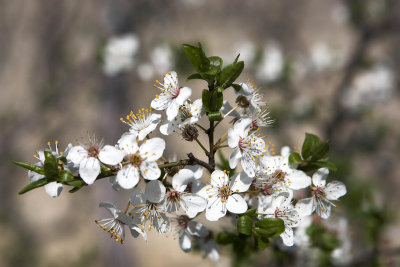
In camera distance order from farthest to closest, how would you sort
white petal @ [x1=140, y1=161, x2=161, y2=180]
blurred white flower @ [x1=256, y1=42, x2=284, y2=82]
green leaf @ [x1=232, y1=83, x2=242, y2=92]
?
blurred white flower @ [x1=256, y1=42, x2=284, y2=82] < green leaf @ [x1=232, y1=83, x2=242, y2=92] < white petal @ [x1=140, y1=161, x2=161, y2=180]

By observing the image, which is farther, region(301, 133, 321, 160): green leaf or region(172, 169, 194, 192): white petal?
region(301, 133, 321, 160): green leaf

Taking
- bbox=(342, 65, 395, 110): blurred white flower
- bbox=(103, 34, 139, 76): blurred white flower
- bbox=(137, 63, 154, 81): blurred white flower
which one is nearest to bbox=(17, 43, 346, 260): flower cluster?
bbox=(103, 34, 139, 76): blurred white flower

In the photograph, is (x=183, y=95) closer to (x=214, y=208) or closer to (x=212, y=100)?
(x=212, y=100)

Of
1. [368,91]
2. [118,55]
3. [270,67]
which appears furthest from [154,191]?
[368,91]

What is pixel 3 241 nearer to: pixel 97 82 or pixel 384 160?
pixel 97 82

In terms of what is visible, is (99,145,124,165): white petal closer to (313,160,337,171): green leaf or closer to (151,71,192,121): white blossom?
(151,71,192,121): white blossom
